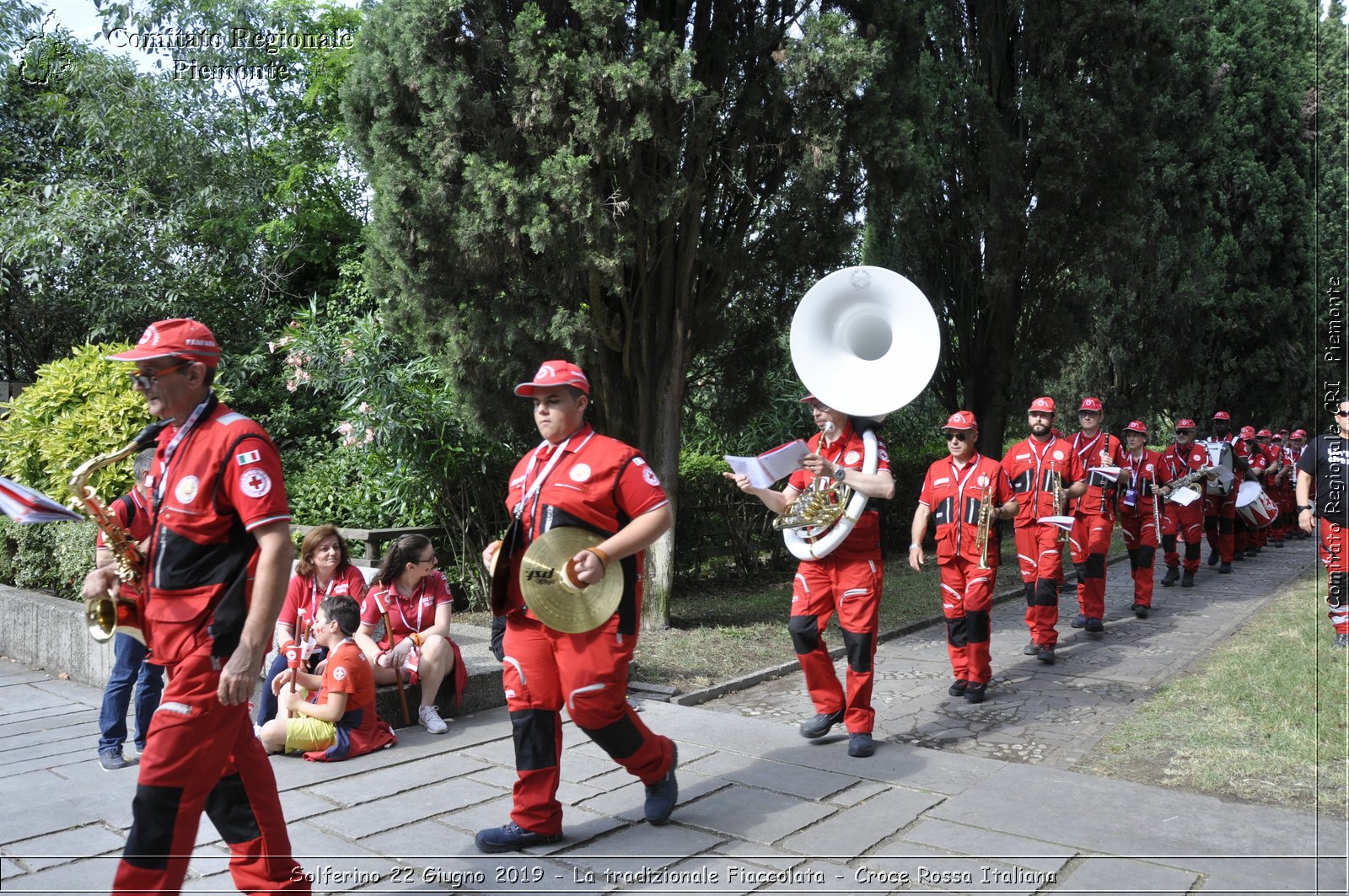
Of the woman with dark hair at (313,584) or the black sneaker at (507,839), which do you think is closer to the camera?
the black sneaker at (507,839)

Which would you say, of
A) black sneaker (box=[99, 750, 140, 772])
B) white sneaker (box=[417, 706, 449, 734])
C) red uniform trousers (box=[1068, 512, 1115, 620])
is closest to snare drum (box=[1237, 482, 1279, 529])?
red uniform trousers (box=[1068, 512, 1115, 620])

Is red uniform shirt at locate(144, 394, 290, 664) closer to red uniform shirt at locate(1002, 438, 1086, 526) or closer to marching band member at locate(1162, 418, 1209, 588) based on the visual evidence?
red uniform shirt at locate(1002, 438, 1086, 526)

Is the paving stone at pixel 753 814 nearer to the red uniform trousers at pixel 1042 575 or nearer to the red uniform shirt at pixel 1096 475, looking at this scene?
the red uniform trousers at pixel 1042 575

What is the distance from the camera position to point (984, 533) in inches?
268

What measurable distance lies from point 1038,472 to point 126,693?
682 centimetres

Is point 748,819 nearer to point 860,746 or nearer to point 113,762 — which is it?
point 860,746

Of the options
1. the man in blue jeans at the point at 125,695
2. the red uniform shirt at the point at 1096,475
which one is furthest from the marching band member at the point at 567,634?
the red uniform shirt at the point at 1096,475

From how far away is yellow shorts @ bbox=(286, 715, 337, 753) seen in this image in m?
5.12

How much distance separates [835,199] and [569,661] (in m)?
5.72

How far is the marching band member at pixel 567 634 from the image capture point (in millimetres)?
3957

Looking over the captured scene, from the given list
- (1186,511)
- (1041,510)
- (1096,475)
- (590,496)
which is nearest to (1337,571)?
(1096,475)

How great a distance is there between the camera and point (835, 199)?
859 cm

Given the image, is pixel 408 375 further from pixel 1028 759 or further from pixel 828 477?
pixel 1028 759

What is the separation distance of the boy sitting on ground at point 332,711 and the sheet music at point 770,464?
2.22 metres
